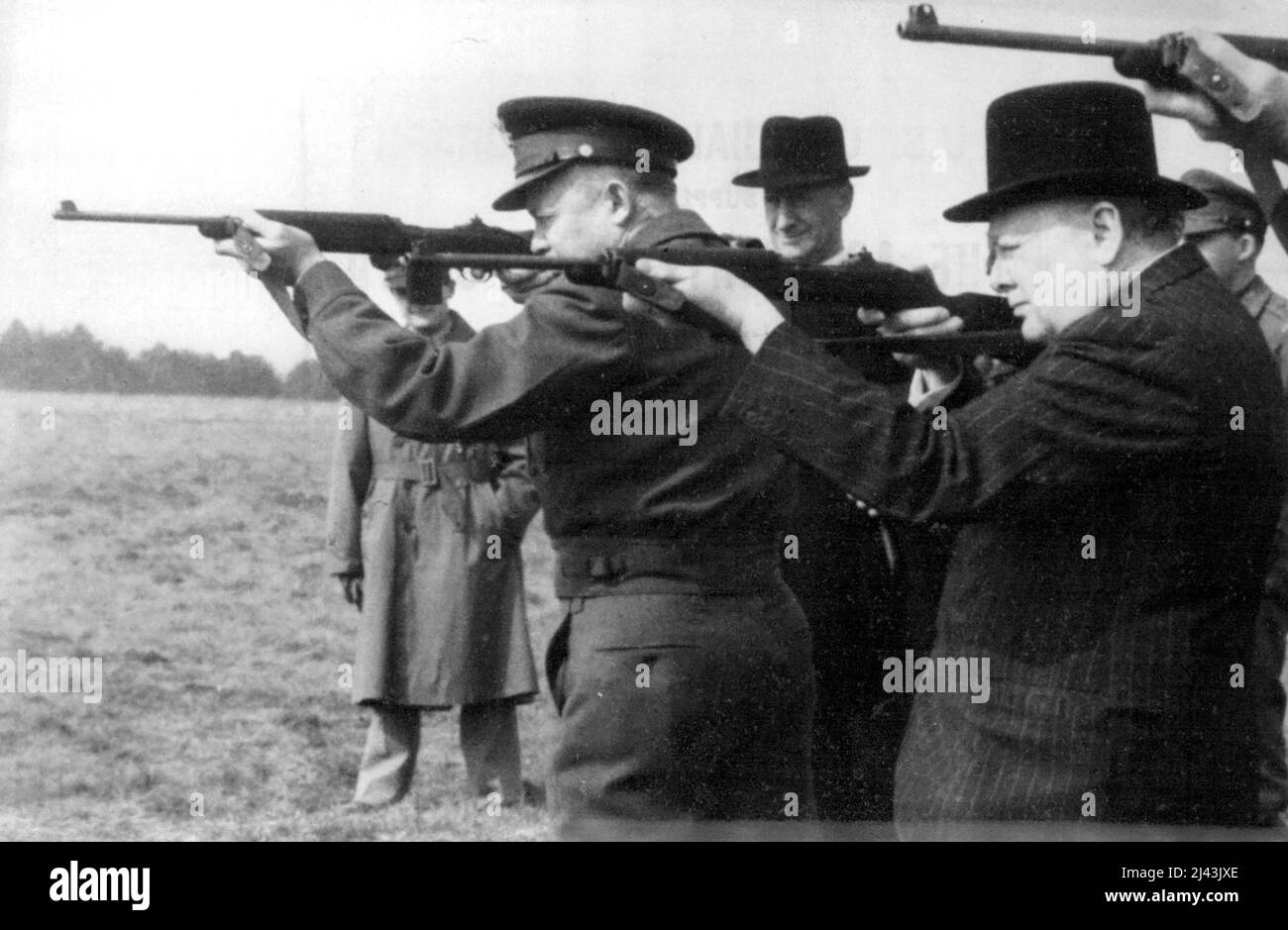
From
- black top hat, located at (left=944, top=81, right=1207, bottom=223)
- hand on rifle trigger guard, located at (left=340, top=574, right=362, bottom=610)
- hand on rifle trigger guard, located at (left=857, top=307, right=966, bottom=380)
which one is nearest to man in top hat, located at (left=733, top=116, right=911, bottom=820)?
hand on rifle trigger guard, located at (left=857, top=307, right=966, bottom=380)

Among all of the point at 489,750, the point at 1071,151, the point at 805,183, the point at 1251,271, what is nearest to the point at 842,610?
the point at 805,183

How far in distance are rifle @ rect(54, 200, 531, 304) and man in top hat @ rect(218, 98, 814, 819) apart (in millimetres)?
289

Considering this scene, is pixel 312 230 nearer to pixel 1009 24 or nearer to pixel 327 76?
pixel 327 76

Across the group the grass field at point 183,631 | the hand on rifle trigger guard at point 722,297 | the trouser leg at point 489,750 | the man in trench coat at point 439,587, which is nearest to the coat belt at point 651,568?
the hand on rifle trigger guard at point 722,297

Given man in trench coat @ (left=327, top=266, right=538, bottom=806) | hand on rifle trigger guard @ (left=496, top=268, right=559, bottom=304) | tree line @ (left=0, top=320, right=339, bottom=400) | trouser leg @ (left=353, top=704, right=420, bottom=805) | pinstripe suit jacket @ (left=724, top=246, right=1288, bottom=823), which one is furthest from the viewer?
man in trench coat @ (left=327, top=266, right=538, bottom=806)

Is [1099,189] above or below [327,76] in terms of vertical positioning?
below

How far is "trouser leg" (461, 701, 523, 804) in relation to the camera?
490 centimetres

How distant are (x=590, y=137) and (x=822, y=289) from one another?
576mm

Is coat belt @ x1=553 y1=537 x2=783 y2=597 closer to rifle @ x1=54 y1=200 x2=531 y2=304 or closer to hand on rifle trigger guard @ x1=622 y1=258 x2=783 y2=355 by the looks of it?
hand on rifle trigger guard @ x1=622 y1=258 x2=783 y2=355

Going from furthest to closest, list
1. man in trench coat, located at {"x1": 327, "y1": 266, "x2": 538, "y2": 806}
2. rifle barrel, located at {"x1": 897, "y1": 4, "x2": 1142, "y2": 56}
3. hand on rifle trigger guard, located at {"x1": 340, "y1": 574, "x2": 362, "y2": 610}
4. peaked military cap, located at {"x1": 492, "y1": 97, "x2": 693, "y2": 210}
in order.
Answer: hand on rifle trigger guard, located at {"x1": 340, "y1": 574, "x2": 362, "y2": 610}, man in trench coat, located at {"x1": 327, "y1": 266, "x2": 538, "y2": 806}, peaked military cap, located at {"x1": 492, "y1": 97, "x2": 693, "y2": 210}, rifle barrel, located at {"x1": 897, "y1": 4, "x2": 1142, "y2": 56}

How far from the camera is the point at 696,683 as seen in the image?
288 cm
